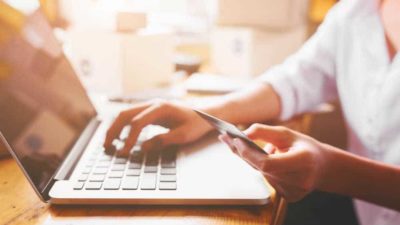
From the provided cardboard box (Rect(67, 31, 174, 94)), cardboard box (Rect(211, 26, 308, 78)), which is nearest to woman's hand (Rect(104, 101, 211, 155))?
cardboard box (Rect(67, 31, 174, 94))

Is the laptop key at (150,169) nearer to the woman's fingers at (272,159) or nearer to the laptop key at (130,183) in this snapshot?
the laptop key at (130,183)

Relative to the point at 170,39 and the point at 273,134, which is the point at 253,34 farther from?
the point at 273,134

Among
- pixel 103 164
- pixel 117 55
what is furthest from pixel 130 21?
pixel 103 164

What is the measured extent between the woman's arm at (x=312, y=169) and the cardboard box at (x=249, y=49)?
81cm

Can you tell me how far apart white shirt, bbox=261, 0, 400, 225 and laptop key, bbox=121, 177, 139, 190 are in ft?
1.61

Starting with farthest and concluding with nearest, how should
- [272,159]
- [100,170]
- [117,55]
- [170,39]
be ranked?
[170,39] → [117,55] → [100,170] → [272,159]

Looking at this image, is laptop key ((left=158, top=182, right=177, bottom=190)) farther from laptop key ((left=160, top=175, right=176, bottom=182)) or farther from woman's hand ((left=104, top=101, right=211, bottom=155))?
woman's hand ((left=104, top=101, right=211, bottom=155))

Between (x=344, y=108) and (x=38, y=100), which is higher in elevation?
(x=38, y=100)

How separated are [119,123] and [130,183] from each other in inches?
6.9

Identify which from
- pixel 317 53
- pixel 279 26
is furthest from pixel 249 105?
pixel 279 26

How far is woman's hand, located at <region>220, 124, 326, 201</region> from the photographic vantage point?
0.48 meters

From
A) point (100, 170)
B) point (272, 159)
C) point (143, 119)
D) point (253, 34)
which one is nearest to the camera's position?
point (272, 159)

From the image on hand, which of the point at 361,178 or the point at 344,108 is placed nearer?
the point at 361,178

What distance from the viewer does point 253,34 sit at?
53.6 inches
